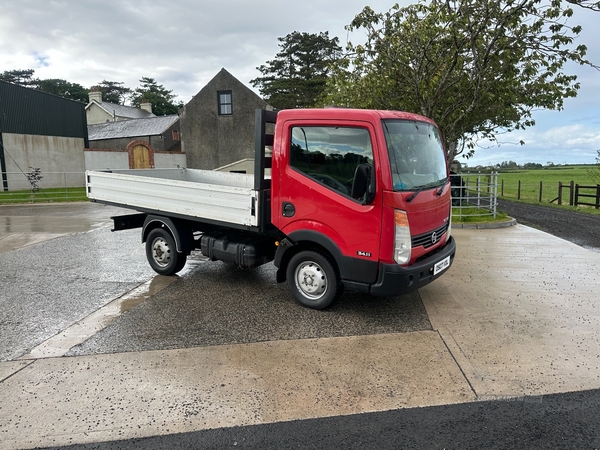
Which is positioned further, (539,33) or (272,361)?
(539,33)

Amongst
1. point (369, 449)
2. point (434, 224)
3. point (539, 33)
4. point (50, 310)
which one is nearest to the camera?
point (369, 449)

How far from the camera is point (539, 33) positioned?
10.8m

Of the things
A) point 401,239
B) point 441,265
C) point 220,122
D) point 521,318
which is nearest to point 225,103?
point 220,122

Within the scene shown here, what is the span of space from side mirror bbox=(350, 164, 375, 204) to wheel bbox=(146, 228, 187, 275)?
3.37 metres

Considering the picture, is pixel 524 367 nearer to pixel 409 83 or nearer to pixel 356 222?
pixel 356 222

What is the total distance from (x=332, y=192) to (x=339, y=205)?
18 centimetres

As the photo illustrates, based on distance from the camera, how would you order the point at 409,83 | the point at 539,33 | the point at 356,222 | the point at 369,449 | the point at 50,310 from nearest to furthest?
the point at 369,449 < the point at 356,222 < the point at 50,310 < the point at 539,33 < the point at 409,83

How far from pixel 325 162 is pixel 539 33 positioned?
9.43 m

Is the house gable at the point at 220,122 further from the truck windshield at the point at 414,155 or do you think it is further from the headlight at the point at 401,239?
the headlight at the point at 401,239

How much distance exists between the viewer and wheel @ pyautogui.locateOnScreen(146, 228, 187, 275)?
665 cm

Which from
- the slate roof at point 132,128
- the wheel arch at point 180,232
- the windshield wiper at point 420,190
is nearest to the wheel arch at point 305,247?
the windshield wiper at point 420,190

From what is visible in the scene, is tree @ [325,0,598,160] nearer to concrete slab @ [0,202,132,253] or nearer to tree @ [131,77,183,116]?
concrete slab @ [0,202,132,253]

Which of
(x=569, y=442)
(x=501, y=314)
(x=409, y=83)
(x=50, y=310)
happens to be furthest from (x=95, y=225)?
(x=569, y=442)

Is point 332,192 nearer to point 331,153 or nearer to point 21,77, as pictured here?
point 331,153
